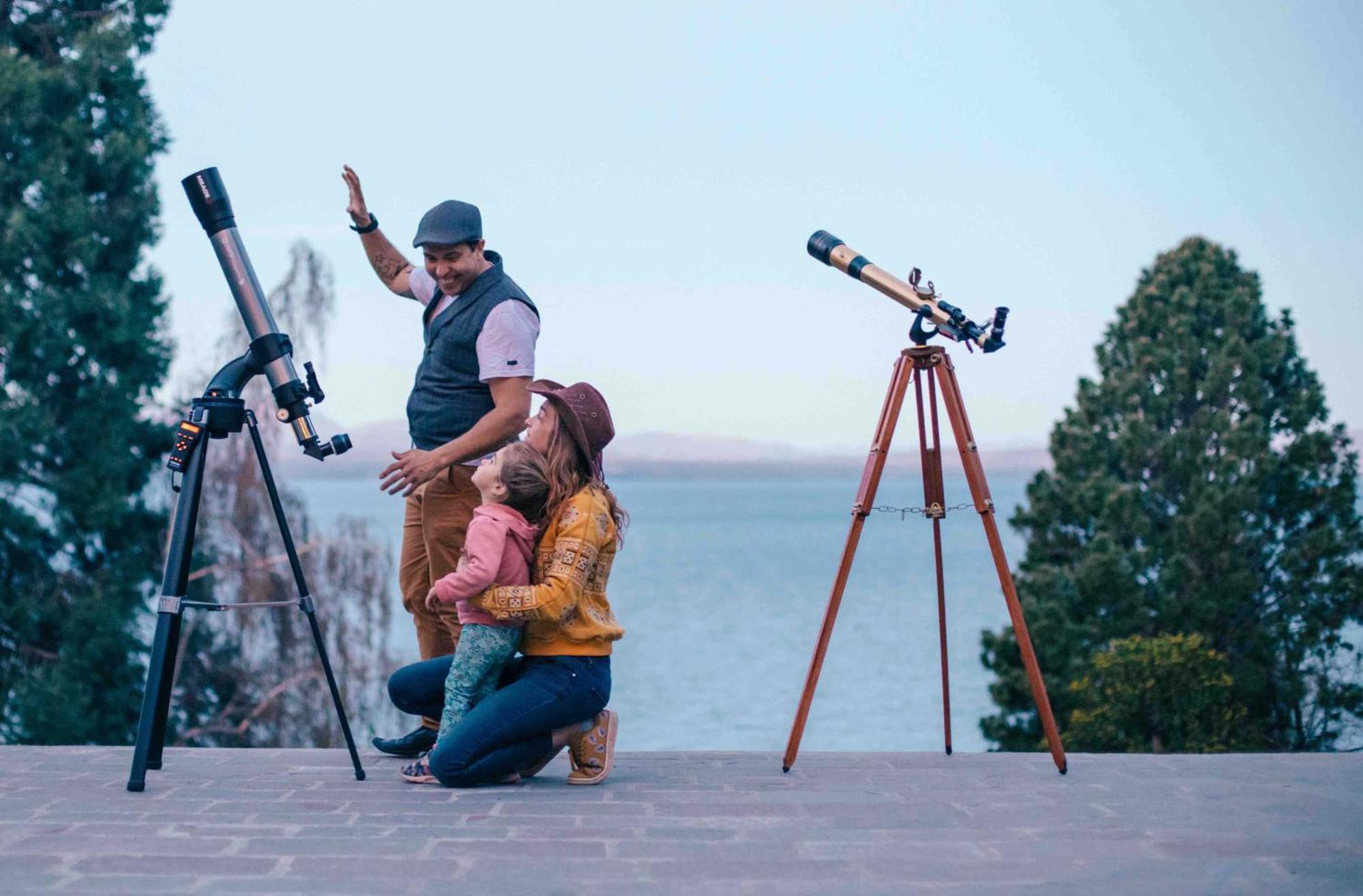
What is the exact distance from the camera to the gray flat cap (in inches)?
185

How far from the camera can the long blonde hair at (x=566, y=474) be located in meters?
4.46

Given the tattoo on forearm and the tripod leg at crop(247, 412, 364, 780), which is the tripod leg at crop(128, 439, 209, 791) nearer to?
the tripod leg at crop(247, 412, 364, 780)

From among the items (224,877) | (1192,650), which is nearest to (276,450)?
(1192,650)

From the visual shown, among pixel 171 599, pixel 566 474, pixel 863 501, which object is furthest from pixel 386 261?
pixel 863 501

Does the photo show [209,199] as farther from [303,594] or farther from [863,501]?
[863,501]

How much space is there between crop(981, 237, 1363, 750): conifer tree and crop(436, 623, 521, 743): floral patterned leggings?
16.7 meters

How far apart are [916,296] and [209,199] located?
7.80 ft

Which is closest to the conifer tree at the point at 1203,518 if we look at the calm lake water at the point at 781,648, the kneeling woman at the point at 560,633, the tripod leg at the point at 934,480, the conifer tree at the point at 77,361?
the calm lake water at the point at 781,648

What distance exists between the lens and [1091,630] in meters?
21.2

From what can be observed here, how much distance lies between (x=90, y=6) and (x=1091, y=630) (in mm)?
16159

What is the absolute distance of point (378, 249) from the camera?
5.31m

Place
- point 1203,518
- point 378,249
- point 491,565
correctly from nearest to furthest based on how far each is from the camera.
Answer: point 491,565 → point 378,249 → point 1203,518

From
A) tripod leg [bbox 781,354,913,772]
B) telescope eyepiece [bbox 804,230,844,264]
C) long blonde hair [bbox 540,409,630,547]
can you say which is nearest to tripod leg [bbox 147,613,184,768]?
long blonde hair [bbox 540,409,630,547]

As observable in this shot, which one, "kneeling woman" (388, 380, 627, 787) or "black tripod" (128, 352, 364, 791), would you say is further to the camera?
"black tripod" (128, 352, 364, 791)
